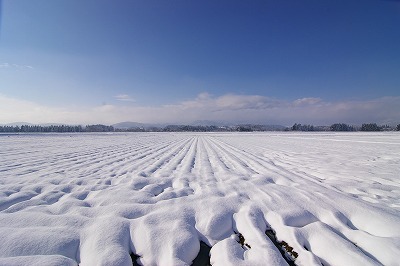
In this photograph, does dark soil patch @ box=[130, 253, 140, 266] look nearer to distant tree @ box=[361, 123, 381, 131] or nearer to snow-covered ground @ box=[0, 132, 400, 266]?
snow-covered ground @ box=[0, 132, 400, 266]

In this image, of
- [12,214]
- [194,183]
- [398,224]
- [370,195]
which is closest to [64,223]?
[12,214]

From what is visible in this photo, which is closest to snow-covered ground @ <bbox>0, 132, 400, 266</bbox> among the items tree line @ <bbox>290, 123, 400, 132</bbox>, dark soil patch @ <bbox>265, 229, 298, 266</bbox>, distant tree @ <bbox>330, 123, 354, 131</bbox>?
dark soil patch @ <bbox>265, 229, 298, 266</bbox>

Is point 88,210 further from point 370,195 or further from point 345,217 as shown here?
point 370,195

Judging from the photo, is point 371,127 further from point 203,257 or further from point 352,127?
point 203,257

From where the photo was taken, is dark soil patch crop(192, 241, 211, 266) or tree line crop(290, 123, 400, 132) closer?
dark soil patch crop(192, 241, 211, 266)

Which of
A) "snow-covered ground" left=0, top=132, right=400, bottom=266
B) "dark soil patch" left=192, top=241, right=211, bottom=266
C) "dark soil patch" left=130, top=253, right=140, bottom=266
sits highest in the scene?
"snow-covered ground" left=0, top=132, right=400, bottom=266

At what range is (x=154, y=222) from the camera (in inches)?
100

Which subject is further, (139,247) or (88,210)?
(88,210)

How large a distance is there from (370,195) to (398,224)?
132 cm

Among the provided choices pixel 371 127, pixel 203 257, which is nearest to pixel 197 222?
pixel 203 257

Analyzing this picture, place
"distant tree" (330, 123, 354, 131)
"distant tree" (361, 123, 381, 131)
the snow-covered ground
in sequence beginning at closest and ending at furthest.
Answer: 1. the snow-covered ground
2. "distant tree" (361, 123, 381, 131)
3. "distant tree" (330, 123, 354, 131)

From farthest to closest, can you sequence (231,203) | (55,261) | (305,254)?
(231,203) < (305,254) < (55,261)

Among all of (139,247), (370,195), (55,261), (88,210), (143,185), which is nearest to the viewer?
(55,261)

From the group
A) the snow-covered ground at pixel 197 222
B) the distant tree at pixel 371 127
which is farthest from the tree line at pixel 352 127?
the snow-covered ground at pixel 197 222
